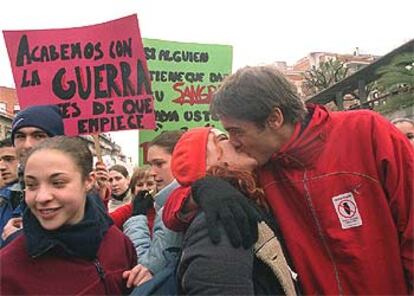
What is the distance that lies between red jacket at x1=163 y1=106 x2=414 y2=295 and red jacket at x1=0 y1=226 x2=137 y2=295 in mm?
703

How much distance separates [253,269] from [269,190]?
41 centimetres

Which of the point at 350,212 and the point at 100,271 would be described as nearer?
the point at 350,212

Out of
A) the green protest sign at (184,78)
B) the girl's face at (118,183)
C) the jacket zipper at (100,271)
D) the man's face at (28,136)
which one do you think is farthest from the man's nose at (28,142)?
the girl's face at (118,183)

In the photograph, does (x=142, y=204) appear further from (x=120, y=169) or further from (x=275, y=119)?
(x=120, y=169)

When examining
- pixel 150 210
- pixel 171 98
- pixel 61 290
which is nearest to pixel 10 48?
pixel 171 98

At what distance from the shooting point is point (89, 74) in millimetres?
4195

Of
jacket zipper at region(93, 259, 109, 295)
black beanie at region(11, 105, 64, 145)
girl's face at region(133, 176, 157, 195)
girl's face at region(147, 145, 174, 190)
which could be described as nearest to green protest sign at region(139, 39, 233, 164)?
girl's face at region(133, 176, 157, 195)

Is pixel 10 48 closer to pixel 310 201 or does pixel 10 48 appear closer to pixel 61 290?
pixel 61 290

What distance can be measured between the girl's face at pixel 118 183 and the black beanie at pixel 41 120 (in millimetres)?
2601

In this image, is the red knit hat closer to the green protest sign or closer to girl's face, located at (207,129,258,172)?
girl's face, located at (207,129,258,172)

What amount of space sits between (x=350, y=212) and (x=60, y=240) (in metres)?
1.05

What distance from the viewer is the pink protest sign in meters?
4.12

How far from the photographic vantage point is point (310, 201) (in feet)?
6.03

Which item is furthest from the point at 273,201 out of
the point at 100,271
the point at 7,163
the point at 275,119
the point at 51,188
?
the point at 7,163
